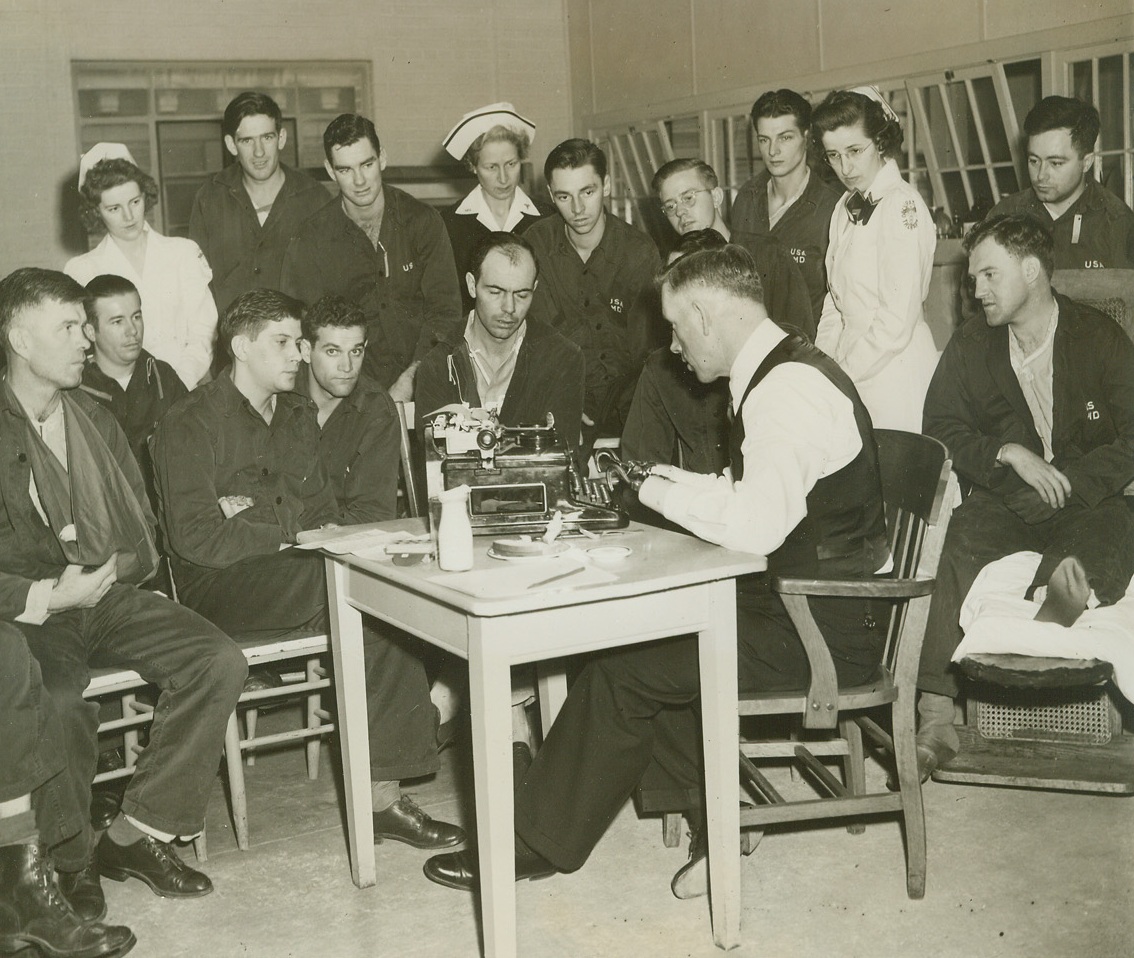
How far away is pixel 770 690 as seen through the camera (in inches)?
109

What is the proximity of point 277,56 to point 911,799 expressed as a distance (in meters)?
7.39

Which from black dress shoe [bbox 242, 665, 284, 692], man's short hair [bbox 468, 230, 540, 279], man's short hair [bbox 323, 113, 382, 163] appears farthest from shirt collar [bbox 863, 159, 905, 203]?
black dress shoe [bbox 242, 665, 284, 692]

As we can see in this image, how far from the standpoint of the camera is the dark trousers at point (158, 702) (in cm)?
282

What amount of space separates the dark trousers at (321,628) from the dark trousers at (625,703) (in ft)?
1.59

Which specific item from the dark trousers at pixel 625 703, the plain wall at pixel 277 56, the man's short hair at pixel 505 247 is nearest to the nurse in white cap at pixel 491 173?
the man's short hair at pixel 505 247

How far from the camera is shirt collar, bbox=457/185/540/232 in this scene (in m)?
5.00

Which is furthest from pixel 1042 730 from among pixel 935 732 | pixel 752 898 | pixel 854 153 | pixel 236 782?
pixel 236 782

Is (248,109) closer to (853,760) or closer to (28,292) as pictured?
→ (28,292)

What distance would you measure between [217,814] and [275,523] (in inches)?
33.4

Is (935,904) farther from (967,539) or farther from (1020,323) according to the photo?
(1020,323)

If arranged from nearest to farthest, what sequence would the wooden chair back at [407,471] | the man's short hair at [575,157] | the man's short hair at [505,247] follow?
the wooden chair back at [407,471], the man's short hair at [505,247], the man's short hair at [575,157]

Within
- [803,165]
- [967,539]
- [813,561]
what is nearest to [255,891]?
[813,561]

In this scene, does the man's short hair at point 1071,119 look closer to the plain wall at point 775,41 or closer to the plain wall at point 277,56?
the plain wall at point 775,41

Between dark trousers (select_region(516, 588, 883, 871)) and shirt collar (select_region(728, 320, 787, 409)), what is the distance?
491mm
